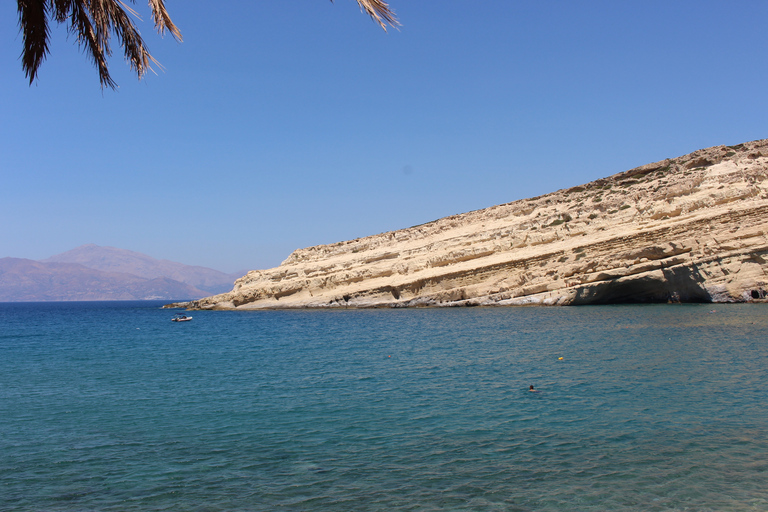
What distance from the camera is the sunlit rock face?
3006 cm

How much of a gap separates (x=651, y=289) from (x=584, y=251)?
15.7 ft

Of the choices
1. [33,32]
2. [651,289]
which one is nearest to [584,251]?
[651,289]

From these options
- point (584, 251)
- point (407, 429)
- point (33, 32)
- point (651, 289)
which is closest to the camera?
point (33, 32)

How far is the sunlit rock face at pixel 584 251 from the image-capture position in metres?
30.1

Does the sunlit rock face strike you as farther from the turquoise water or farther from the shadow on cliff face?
the turquoise water

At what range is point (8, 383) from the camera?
1502 cm

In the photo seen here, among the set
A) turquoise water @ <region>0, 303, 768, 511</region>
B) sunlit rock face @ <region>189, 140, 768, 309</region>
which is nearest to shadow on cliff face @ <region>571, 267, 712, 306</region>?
sunlit rock face @ <region>189, 140, 768, 309</region>

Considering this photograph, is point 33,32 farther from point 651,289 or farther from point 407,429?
point 651,289

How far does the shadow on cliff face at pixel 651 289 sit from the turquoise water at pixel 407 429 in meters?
12.7

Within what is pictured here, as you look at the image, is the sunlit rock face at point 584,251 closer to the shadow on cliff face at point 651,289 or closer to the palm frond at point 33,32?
the shadow on cliff face at point 651,289

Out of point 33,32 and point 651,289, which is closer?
point 33,32

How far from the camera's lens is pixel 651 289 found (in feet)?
108

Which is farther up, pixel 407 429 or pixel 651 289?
pixel 651 289

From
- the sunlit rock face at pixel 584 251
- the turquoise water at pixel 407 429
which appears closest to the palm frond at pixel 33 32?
the turquoise water at pixel 407 429
